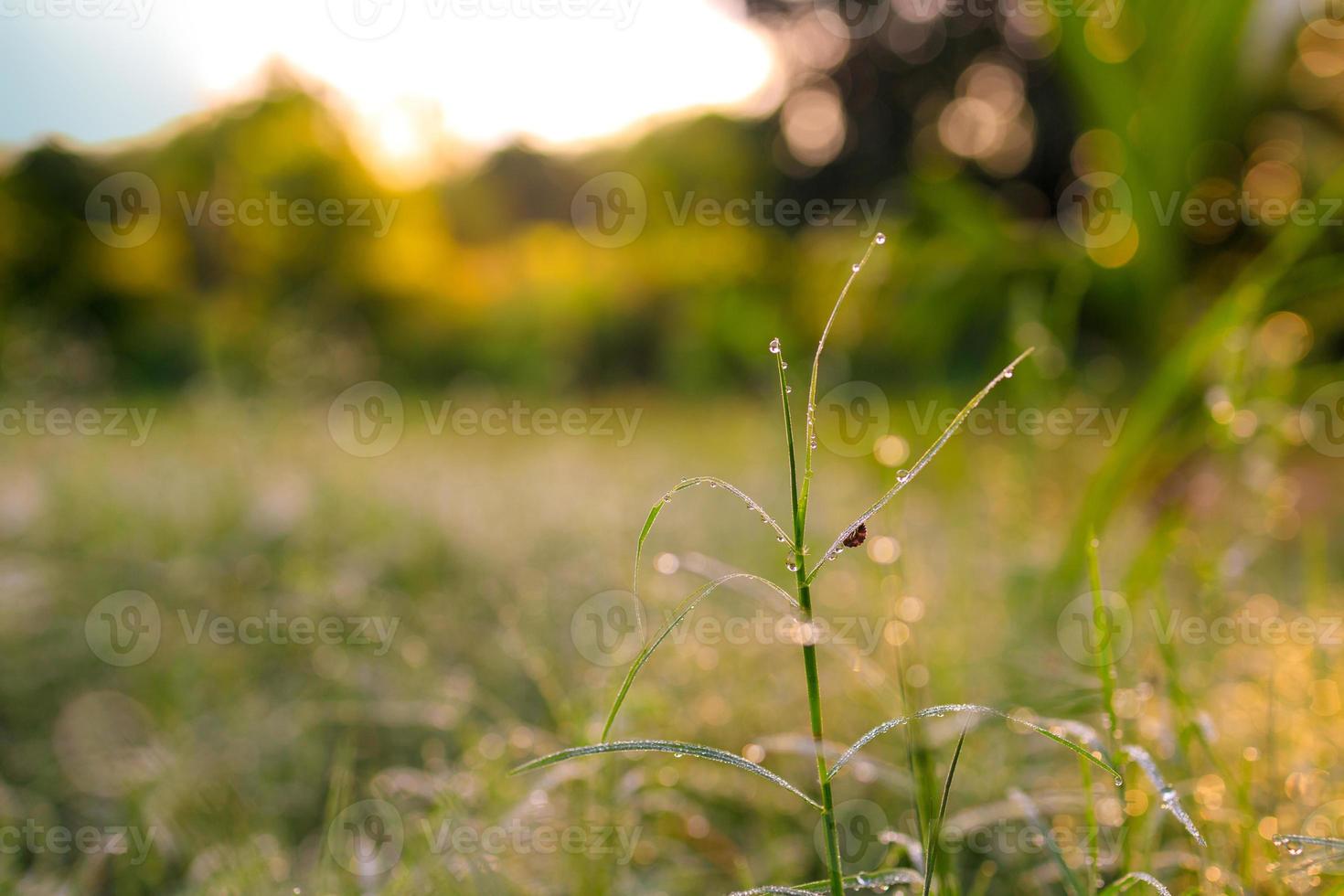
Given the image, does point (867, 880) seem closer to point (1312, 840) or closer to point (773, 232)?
point (1312, 840)

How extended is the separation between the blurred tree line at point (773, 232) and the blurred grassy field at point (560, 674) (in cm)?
41

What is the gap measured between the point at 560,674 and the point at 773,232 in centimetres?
520

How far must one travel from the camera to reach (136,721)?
4.25ft

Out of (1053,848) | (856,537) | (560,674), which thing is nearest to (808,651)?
(856,537)

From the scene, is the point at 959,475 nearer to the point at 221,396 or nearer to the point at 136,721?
the point at 136,721

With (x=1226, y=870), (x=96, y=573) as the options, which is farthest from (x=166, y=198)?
(x=1226, y=870)

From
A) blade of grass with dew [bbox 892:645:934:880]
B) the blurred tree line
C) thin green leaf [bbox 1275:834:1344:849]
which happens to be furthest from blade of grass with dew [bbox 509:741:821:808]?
the blurred tree line

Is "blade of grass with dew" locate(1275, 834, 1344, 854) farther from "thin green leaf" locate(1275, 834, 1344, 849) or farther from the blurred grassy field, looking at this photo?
the blurred grassy field

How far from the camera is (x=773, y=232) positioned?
617cm

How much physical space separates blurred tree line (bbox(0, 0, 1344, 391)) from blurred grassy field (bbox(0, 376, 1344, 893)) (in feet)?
1.34

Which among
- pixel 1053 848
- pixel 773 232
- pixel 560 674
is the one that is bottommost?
pixel 560 674

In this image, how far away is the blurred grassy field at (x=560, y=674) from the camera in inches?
31.4

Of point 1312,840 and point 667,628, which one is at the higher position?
point 667,628

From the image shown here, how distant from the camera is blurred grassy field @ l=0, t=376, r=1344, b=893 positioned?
797 millimetres
